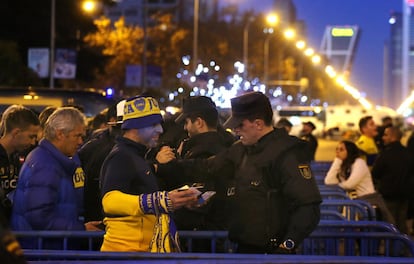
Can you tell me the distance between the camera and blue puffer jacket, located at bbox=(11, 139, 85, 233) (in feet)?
20.4

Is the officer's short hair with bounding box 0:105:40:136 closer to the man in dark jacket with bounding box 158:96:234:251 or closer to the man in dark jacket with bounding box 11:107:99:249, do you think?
the man in dark jacket with bounding box 11:107:99:249

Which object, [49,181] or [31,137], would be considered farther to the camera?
[31,137]

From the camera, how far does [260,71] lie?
90.2 meters

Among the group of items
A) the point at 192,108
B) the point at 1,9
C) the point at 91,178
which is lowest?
the point at 91,178

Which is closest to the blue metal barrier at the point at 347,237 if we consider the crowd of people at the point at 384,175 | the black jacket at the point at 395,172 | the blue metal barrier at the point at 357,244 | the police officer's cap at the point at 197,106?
the blue metal barrier at the point at 357,244

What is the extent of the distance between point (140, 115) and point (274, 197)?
0.94 meters

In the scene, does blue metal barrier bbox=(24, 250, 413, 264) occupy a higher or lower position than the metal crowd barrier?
higher

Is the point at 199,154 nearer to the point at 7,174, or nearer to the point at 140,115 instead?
the point at 7,174

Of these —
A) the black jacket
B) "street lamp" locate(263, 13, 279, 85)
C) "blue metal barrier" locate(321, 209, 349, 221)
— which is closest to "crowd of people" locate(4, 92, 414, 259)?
"blue metal barrier" locate(321, 209, 349, 221)

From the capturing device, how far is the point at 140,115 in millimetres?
5512

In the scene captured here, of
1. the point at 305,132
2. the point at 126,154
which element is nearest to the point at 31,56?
the point at 305,132

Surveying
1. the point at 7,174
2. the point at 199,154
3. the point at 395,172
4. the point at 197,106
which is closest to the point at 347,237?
the point at 199,154

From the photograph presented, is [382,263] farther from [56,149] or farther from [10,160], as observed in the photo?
[10,160]

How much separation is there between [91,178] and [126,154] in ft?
9.12
